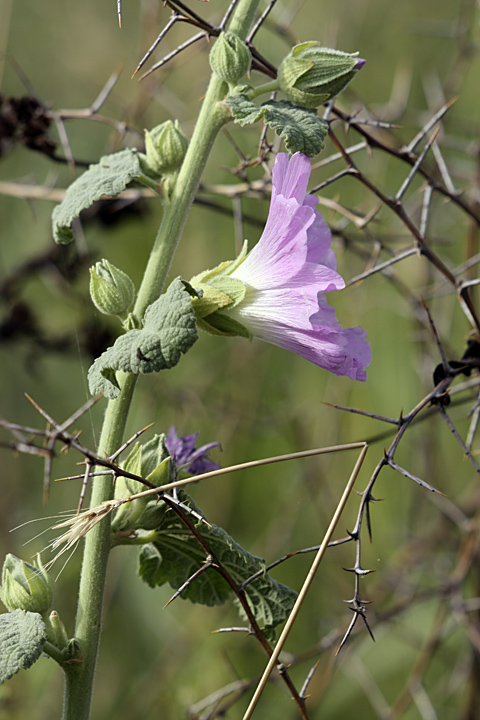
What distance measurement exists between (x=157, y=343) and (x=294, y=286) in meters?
Result: 0.23

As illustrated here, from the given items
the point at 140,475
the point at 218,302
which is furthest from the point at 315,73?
the point at 140,475

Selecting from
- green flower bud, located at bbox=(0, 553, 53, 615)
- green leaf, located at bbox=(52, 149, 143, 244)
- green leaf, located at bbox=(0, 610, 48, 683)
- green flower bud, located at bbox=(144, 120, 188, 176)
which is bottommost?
green leaf, located at bbox=(0, 610, 48, 683)

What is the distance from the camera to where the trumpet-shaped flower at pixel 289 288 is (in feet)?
3.04

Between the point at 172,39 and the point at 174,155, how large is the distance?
204 cm

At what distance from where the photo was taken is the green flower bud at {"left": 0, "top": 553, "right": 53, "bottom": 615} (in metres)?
0.93

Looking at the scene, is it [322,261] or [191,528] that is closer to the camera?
[191,528]

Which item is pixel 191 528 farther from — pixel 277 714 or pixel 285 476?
pixel 285 476

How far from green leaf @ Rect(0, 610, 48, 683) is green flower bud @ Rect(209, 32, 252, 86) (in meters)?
0.76

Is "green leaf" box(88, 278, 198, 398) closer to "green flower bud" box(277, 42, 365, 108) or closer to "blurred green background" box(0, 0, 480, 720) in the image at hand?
"green flower bud" box(277, 42, 365, 108)

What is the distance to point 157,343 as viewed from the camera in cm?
82

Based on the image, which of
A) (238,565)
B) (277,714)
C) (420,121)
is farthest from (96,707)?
(420,121)

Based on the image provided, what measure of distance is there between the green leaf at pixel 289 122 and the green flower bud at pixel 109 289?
264mm

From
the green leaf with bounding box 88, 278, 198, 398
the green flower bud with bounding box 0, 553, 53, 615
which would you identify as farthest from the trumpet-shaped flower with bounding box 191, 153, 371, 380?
the green flower bud with bounding box 0, 553, 53, 615

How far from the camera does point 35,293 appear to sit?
2.83 metres
